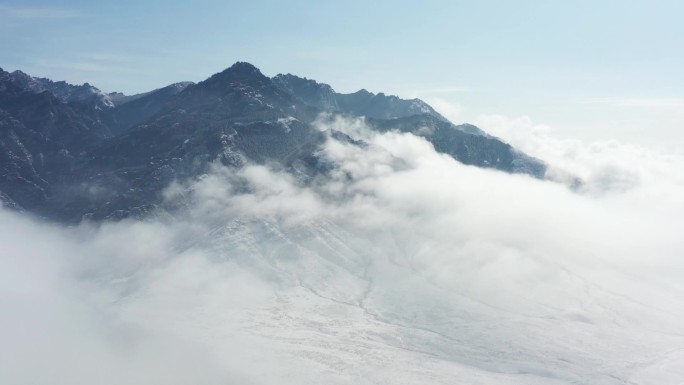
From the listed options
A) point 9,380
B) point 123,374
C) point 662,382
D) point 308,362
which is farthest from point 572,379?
point 9,380

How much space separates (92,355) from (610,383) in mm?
175116

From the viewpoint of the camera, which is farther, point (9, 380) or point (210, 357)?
point (210, 357)

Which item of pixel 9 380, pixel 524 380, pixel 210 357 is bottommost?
pixel 9 380

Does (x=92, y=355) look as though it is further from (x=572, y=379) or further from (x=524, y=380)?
(x=572, y=379)

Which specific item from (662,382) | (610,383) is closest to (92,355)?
(610,383)

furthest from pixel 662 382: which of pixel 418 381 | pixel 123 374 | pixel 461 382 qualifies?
pixel 123 374

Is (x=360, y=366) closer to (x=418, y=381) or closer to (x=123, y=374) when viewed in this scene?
(x=418, y=381)

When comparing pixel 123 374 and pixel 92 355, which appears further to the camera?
pixel 92 355

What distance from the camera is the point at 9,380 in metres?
178

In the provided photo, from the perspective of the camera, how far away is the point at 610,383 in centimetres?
19762

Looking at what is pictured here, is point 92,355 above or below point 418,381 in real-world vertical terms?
below

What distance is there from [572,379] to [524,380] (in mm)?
17663

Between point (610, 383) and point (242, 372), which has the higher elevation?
point (610, 383)

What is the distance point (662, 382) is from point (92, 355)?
193 m
